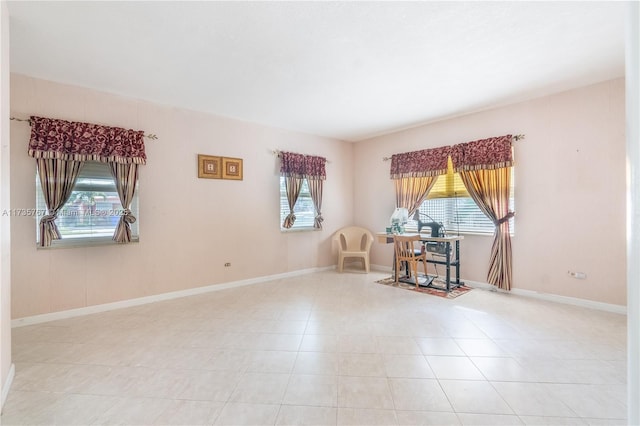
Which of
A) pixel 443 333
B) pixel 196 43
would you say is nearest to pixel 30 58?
pixel 196 43

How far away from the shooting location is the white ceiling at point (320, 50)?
218cm

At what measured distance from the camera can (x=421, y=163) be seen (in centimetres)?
500

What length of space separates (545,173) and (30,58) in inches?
235

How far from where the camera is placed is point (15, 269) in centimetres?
306

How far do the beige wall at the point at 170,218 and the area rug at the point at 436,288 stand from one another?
1.56 metres

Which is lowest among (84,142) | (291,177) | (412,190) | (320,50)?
(412,190)

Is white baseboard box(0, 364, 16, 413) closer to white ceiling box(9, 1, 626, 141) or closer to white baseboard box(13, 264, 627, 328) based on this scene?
white baseboard box(13, 264, 627, 328)

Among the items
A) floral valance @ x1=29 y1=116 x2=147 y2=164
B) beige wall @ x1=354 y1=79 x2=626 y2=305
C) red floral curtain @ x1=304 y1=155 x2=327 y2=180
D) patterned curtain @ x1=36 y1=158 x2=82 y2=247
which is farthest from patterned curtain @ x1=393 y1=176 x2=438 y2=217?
patterned curtain @ x1=36 y1=158 x2=82 y2=247

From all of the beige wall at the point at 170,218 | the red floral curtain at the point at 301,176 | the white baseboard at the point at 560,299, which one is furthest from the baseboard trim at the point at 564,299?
the red floral curtain at the point at 301,176

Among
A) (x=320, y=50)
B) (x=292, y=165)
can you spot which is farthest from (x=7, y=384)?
(x=292, y=165)

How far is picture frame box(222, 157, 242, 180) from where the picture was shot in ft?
14.7

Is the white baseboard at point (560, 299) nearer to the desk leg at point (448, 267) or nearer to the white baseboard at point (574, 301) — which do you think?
the white baseboard at point (574, 301)

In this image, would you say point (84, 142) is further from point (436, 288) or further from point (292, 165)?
point (436, 288)

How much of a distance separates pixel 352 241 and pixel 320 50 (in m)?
3.93
